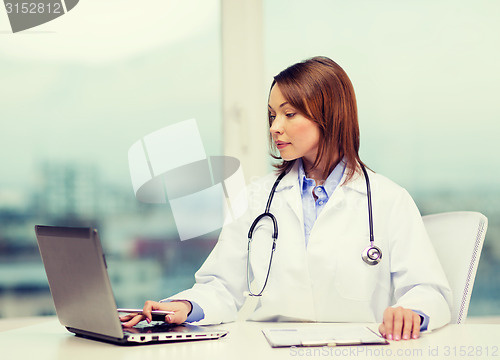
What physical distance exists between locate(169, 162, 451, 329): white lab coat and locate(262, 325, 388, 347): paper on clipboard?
0.33 metres

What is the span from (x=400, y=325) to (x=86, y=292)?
2.11 ft

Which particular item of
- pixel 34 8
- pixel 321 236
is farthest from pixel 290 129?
pixel 34 8

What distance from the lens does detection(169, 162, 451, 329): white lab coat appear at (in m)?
1.44

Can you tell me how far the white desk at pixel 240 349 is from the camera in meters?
0.92

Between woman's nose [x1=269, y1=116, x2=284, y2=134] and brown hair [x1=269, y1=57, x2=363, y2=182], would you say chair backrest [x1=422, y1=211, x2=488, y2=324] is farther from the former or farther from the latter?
woman's nose [x1=269, y1=116, x2=284, y2=134]

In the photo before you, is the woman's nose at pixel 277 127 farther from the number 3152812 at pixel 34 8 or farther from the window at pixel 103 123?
the number 3152812 at pixel 34 8

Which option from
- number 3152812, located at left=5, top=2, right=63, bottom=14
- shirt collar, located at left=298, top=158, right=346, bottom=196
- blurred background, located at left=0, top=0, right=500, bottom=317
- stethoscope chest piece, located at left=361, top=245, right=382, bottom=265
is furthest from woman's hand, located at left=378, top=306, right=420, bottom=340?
number 3152812, located at left=5, top=2, right=63, bottom=14

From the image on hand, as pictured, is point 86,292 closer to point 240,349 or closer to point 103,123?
point 240,349

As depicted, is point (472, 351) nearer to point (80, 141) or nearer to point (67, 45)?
point (80, 141)

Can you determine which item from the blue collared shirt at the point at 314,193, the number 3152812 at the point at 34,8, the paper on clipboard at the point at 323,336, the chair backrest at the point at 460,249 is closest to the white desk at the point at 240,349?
the paper on clipboard at the point at 323,336

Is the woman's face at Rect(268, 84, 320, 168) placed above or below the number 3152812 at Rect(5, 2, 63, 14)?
below

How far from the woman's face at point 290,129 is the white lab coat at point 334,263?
156mm

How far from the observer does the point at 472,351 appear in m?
0.96

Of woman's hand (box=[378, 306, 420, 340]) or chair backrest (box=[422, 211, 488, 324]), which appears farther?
chair backrest (box=[422, 211, 488, 324])
